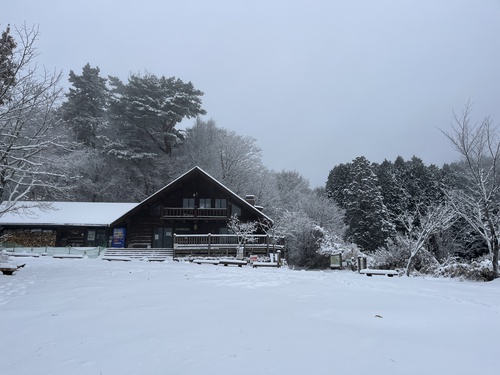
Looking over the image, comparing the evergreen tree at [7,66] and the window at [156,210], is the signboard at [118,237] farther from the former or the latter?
the evergreen tree at [7,66]

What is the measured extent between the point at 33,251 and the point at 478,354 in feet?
92.1

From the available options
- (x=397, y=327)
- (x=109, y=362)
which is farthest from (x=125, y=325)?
(x=397, y=327)

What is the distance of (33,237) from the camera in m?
29.0

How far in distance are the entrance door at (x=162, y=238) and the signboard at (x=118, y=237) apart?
286 centimetres

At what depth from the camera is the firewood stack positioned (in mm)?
28375

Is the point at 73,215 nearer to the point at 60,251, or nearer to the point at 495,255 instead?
the point at 60,251

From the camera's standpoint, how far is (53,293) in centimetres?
820

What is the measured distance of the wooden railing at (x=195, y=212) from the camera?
96.3 ft

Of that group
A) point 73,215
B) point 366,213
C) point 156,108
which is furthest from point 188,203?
point 366,213

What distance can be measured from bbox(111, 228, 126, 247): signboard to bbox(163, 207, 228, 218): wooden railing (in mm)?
4391

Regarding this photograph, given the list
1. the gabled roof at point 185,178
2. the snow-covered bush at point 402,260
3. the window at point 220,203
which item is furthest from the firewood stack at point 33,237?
the snow-covered bush at point 402,260

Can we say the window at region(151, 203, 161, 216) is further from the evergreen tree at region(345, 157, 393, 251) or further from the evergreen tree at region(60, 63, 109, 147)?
the evergreen tree at region(345, 157, 393, 251)

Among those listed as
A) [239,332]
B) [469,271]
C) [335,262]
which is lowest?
[335,262]

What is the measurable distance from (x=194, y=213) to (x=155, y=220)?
3814mm
